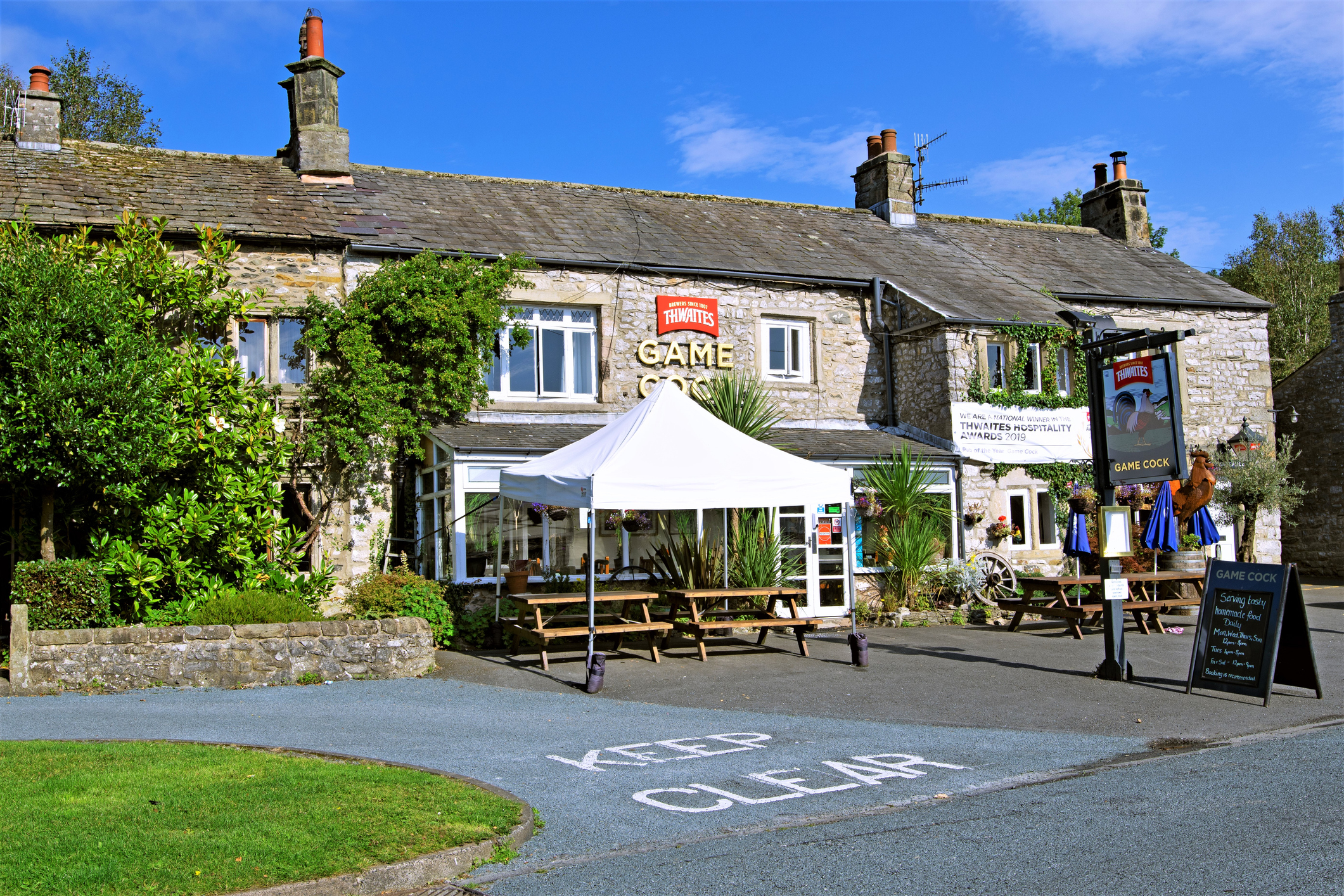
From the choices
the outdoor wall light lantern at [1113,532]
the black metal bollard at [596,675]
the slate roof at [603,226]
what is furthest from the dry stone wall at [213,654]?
the outdoor wall light lantern at [1113,532]

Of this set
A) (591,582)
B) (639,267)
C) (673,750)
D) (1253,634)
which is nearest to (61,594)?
(591,582)

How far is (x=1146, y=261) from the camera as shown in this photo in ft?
72.9

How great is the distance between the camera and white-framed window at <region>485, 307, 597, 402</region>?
52.3 ft

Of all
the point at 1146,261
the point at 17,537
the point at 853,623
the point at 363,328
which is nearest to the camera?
the point at 853,623

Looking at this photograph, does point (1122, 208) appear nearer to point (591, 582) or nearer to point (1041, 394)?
point (1041, 394)

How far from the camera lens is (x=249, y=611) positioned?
1056 centimetres

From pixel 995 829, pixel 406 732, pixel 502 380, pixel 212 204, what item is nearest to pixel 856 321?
pixel 502 380

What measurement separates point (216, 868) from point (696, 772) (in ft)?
10.1

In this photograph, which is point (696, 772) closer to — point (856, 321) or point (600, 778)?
point (600, 778)

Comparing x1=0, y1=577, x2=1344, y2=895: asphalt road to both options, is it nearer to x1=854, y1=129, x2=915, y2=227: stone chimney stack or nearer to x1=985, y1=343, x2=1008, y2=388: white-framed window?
x1=985, y1=343, x2=1008, y2=388: white-framed window

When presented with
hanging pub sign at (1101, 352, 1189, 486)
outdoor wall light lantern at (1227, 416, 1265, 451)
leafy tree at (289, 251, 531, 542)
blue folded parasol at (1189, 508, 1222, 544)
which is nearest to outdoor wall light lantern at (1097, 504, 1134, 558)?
hanging pub sign at (1101, 352, 1189, 486)

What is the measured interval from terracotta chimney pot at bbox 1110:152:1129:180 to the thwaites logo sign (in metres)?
11.8

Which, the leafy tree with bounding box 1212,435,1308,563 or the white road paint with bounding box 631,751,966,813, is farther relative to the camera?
the leafy tree with bounding box 1212,435,1308,563

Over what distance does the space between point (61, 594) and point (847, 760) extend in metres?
7.68
